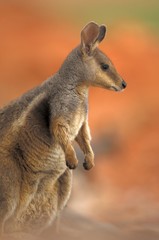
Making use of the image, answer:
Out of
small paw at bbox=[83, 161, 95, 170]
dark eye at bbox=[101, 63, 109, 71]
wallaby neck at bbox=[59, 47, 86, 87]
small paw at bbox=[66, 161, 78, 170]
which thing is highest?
dark eye at bbox=[101, 63, 109, 71]

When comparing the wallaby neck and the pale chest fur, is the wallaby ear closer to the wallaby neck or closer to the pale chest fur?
the wallaby neck

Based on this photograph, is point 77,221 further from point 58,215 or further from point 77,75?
point 77,75

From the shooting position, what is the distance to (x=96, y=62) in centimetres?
998

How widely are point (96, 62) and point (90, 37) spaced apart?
264 mm

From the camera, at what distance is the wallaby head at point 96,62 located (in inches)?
390

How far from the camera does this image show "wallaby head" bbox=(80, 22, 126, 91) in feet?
32.5

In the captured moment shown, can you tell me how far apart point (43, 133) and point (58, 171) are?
18.4 inches

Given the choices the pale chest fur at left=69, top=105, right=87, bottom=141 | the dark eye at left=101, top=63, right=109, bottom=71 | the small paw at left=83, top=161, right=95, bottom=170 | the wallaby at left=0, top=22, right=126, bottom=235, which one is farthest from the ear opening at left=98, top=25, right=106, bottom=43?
the small paw at left=83, top=161, right=95, bottom=170

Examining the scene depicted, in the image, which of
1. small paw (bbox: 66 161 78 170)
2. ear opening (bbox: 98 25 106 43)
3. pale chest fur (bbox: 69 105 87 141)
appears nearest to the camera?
small paw (bbox: 66 161 78 170)

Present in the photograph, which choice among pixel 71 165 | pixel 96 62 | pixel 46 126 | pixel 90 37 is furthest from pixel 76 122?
pixel 90 37

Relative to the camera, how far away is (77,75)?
9.89 metres

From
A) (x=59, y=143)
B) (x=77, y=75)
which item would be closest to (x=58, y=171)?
(x=59, y=143)

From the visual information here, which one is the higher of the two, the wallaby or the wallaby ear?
the wallaby ear

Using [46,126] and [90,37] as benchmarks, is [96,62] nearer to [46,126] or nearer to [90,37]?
[90,37]
